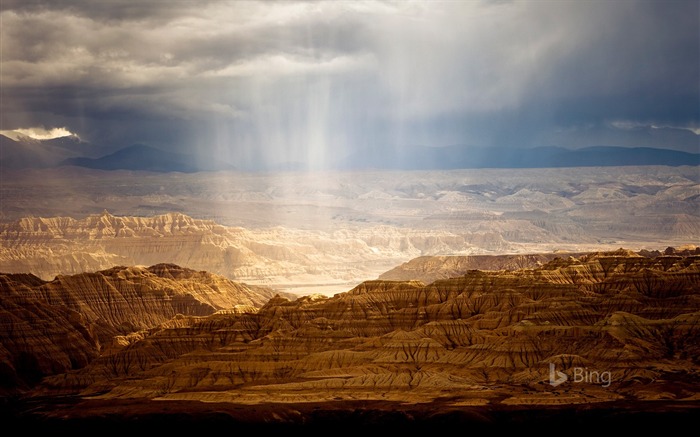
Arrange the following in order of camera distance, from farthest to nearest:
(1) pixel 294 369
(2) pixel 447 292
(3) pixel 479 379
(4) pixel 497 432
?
(2) pixel 447 292, (1) pixel 294 369, (3) pixel 479 379, (4) pixel 497 432

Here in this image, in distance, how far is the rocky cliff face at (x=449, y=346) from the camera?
117 meters

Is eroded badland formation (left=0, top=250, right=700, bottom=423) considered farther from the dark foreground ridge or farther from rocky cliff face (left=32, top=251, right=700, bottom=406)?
the dark foreground ridge

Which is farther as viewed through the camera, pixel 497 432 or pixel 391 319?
pixel 391 319

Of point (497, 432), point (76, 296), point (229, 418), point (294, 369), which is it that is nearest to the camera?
point (497, 432)

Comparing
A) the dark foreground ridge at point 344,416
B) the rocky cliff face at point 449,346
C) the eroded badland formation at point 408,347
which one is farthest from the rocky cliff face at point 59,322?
the dark foreground ridge at point 344,416

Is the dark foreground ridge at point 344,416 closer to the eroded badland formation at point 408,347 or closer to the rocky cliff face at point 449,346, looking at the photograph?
the eroded badland formation at point 408,347

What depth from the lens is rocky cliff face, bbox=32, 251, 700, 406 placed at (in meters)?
→ 117

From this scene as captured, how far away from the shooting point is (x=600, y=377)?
116000 mm

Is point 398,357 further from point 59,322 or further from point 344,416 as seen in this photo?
point 59,322

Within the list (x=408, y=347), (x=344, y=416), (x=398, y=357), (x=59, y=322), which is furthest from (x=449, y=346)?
(x=59, y=322)

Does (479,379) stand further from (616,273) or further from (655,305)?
(616,273)

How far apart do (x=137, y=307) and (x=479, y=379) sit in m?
89.8

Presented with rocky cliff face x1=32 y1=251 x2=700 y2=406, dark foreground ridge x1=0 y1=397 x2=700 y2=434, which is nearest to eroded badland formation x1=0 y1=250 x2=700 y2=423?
rocky cliff face x1=32 y1=251 x2=700 y2=406

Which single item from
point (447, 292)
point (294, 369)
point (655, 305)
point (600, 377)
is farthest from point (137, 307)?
point (600, 377)
